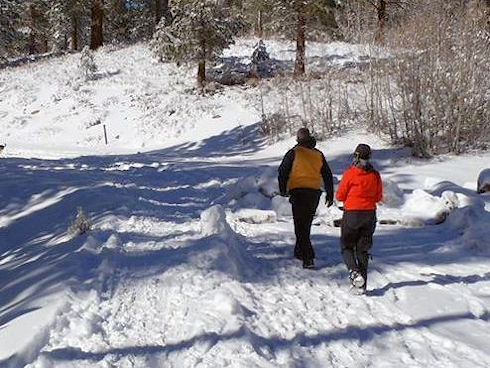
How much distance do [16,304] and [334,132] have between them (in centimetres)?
1518

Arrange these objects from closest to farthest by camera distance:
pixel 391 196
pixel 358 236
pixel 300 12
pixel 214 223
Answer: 1. pixel 358 236
2. pixel 214 223
3. pixel 391 196
4. pixel 300 12

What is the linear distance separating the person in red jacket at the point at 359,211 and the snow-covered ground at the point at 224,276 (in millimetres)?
319

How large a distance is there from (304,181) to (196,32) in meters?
20.4

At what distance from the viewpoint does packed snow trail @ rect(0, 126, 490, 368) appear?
4449 millimetres

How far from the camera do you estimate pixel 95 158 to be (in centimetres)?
1969

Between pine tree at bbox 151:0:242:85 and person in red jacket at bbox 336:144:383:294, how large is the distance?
69.1 feet

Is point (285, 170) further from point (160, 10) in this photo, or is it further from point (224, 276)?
point (160, 10)

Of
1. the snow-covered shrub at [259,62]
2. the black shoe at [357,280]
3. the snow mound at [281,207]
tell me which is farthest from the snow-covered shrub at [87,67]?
the black shoe at [357,280]

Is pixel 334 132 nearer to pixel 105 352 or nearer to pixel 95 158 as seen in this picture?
pixel 95 158

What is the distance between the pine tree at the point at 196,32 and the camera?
2538cm

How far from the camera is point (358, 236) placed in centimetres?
583

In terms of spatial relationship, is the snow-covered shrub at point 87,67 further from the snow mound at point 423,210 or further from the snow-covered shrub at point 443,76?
the snow mound at point 423,210

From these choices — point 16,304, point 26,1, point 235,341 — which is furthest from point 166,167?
point 26,1

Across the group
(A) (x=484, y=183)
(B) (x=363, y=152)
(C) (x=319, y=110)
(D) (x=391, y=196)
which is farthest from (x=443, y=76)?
(B) (x=363, y=152)
